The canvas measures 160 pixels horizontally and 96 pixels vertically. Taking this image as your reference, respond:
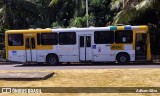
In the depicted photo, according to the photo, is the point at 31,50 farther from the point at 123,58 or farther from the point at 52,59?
the point at 123,58

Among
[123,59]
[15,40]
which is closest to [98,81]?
[123,59]

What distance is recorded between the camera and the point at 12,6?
38.7 metres

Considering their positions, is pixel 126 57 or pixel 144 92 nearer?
pixel 144 92

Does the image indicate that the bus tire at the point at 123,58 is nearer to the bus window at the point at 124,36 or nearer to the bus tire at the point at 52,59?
the bus window at the point at 124,36

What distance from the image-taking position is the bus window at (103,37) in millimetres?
26234

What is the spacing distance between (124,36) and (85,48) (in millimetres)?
2724

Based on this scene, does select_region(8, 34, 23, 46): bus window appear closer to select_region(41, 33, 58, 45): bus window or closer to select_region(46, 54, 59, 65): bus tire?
select_region(41, 33, 58, 45): bus window

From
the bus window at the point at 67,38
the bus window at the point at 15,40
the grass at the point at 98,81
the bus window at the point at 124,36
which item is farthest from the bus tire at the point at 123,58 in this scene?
the grass at the point at 98,81

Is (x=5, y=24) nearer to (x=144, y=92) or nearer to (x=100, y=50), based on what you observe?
(x=100, y=50)

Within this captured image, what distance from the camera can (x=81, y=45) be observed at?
87.0 ft

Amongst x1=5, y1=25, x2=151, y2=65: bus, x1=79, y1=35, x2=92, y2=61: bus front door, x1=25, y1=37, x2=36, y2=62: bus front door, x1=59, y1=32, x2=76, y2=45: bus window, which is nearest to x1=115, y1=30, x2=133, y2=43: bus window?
x1=5, y1=25, x2=151, y2=65: bus

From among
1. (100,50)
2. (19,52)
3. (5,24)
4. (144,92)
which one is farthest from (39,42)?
(144,92)

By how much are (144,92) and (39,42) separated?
623 inches

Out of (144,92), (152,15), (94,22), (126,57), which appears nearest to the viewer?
(144,92)
